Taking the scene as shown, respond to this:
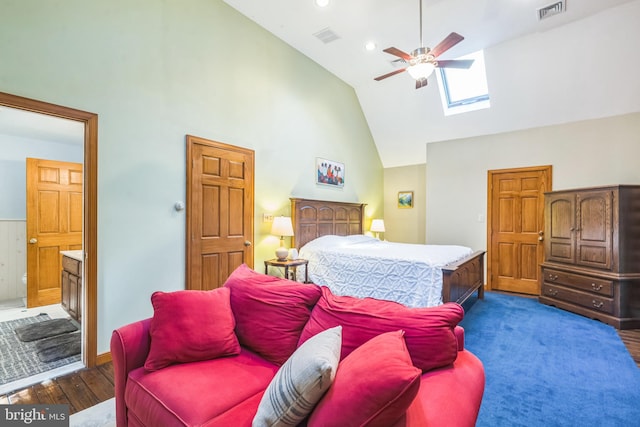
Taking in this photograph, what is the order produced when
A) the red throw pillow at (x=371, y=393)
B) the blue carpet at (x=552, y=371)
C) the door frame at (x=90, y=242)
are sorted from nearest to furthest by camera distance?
the red throw pillow at (x=371, y=393), the blue carpet at (x=552, y=371), the door frame at (x=90, y=242)

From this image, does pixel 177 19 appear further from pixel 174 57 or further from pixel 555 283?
pixel 555 283

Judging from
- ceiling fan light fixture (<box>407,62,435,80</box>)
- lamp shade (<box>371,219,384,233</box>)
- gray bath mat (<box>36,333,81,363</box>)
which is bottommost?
gray bath mat (<box>36,333,81,363</box>)

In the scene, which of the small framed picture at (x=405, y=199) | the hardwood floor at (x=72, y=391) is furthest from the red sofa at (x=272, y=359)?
the small framed picture at (x=405, y=199)

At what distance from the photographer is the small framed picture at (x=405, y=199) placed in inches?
260

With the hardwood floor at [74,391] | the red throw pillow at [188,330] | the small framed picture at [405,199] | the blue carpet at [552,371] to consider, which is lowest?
the hardwood floor at [74,391]

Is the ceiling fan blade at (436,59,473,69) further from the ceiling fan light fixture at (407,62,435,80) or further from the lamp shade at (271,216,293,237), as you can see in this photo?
the lamp shade at (271,216,293,237)

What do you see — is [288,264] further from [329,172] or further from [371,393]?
[371,393]

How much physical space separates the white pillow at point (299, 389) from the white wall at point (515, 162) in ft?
17.2

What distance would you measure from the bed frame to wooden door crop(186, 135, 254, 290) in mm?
898

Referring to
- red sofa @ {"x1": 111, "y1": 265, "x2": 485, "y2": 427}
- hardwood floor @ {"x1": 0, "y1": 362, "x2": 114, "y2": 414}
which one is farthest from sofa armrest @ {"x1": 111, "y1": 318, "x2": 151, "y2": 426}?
hardwood floor @ {"x1": 0, "y1": 362, "x2": 114, "y2": 414}

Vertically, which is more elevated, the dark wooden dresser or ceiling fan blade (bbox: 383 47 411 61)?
ceiling fan blade (bbox: 383 47 411 61)

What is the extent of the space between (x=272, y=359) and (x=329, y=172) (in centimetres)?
404

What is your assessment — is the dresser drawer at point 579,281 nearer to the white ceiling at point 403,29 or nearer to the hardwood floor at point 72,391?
the white ceiling at point 403,29

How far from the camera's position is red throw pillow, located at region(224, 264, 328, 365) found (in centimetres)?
163
